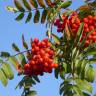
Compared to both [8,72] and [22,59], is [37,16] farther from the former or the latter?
[8,72]

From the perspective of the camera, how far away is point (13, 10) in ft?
15.0

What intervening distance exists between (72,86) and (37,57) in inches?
22.5

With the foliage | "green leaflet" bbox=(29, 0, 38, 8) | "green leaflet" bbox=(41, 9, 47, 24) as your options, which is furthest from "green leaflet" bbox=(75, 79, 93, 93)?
"green leaflet" bbox=(29, 0, 38, 8)

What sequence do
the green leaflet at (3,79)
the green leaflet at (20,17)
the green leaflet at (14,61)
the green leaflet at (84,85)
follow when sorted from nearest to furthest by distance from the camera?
the green leaflet at (84,85), the green leaflet at (3,79), the green leaflet at (14,61), the green leaflet at (20,17)

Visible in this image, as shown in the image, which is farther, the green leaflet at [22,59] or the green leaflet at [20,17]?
the green leaflet at [20,17]

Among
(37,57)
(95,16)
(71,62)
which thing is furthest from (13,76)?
(95,16)

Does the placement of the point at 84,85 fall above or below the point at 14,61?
below

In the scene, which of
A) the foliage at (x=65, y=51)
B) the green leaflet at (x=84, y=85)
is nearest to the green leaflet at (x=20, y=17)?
the foliage at (x=65, y=51)

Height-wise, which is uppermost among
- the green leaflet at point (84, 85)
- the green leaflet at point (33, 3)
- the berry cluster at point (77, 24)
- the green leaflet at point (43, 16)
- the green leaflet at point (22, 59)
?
the green leaflet at point (33, 3)

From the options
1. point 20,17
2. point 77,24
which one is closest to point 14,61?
point 20,17

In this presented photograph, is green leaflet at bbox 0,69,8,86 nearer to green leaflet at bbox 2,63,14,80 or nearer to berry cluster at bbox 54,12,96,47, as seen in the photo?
green leaflet at bbox 2,63,14,80

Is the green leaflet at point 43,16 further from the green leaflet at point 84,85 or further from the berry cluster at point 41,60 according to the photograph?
the green leaflet at point 84,85

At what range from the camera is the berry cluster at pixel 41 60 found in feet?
13.7

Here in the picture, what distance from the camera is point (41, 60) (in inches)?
166
